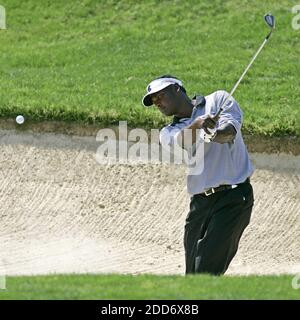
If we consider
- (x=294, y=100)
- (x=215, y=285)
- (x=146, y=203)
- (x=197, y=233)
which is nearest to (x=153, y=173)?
(x=146, y=203)

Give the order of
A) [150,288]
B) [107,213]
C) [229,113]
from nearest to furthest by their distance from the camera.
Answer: [150,288], [229,113], [107,213]

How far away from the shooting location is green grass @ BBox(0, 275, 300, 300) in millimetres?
7984

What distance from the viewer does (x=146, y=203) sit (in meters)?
14.0

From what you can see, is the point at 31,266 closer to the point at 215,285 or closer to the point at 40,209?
the point at 40,209

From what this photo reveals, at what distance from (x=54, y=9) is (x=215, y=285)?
1533 centimetres

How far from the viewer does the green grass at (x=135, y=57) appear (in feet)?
50.8

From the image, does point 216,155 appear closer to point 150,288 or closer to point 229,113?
point 229,113

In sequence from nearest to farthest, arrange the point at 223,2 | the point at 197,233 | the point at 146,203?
the point at 197,233
the point at 146,203
the point at 223,2

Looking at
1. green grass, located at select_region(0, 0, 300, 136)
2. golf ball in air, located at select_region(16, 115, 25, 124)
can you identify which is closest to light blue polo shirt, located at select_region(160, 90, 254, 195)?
green grass, located at select_region(0, 0, 300, 136)

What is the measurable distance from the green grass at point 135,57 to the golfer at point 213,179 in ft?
16.1

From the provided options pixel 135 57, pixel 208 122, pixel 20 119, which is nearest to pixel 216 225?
pixel 208 122

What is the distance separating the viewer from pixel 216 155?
30.6 feet

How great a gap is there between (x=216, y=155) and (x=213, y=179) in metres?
0.21
